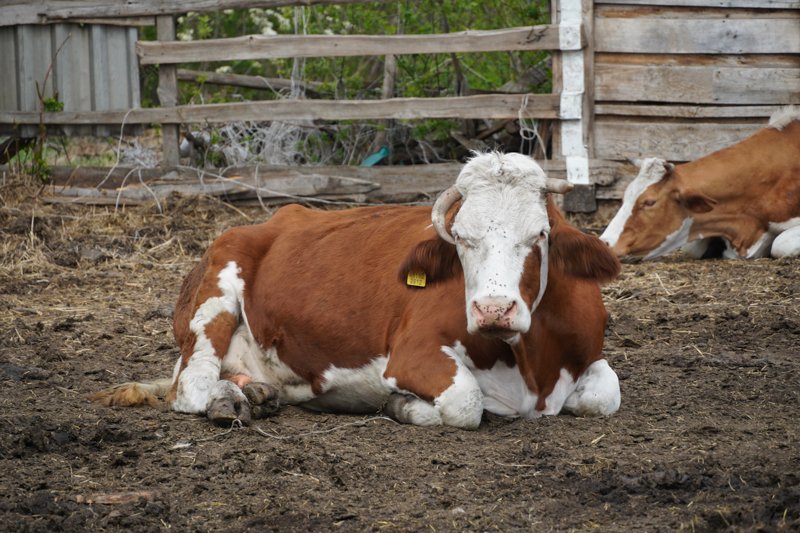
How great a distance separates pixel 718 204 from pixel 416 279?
5.44 m

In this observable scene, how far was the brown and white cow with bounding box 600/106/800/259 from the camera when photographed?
32.8ft

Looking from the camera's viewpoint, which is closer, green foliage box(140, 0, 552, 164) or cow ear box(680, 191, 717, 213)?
cow ear box(680, 191, 717, 213)

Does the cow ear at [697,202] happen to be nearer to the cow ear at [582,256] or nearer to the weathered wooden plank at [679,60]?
the weathered wooden plank at [679,60]

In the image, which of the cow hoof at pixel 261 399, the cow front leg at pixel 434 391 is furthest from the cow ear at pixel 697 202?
the cow hoof at pixel 261 399

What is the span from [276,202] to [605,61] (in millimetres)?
3638

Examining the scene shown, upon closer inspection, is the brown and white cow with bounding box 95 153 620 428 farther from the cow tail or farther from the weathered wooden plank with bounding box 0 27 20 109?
the weathered wooden plank with bounding box 0 27 20 109

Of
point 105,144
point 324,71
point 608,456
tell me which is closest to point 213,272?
point 608,456

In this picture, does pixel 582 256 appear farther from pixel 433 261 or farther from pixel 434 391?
pixel 434 391

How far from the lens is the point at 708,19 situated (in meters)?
11.5

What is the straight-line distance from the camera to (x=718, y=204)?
33.5 ft

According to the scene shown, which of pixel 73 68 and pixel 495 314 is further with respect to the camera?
pixel 73 68

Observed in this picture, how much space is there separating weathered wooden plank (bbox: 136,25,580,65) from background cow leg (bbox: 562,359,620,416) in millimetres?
6363

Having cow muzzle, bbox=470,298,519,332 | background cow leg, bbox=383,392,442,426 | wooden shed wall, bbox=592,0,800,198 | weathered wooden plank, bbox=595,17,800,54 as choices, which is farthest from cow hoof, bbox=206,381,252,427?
weathered wooden plank, bbox=595,17,800,54

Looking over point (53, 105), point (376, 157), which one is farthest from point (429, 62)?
point (53, 105)
